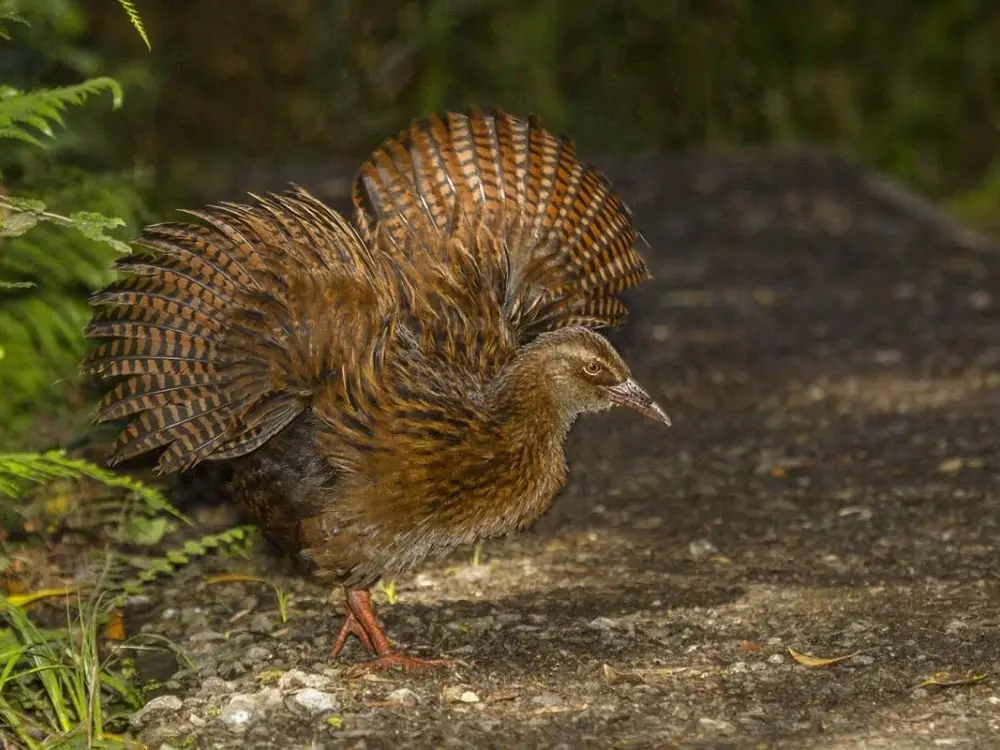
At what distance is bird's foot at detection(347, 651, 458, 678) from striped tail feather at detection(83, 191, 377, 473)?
0.67 m

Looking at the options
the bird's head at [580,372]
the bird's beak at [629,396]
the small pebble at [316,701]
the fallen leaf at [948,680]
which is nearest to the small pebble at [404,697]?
the small pebble at [316,701]

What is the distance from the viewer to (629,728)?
4.04 metres

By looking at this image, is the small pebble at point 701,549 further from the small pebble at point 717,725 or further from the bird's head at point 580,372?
the small pebble at point 717,725

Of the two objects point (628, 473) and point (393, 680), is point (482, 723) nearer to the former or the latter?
point (393, 680)

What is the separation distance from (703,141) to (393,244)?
33.2 ft

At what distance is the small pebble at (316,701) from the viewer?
4215 mm

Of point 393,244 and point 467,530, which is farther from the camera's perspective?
point 393,244

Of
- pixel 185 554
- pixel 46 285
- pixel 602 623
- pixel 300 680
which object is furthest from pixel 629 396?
pixel 46 285

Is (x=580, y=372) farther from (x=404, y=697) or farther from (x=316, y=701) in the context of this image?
(x=316, y=701)

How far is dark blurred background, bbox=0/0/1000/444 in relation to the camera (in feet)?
46.7

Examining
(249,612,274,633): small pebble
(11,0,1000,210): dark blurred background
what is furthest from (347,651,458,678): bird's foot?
(11,0,1000,210): dark blurred background

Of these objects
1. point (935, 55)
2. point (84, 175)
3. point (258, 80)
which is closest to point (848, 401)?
point (84, 175)

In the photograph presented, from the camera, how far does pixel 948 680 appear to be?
13.8ft

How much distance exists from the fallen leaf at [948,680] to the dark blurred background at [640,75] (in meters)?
9.73
